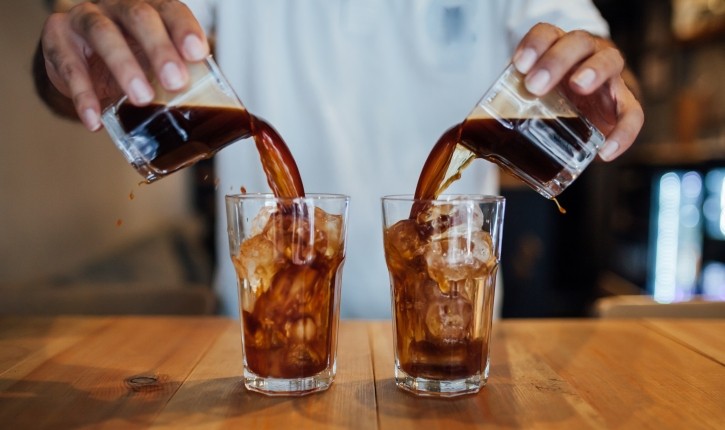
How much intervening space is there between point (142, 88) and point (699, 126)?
507 centimetres

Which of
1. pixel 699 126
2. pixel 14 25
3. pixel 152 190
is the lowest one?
pixel 152 190

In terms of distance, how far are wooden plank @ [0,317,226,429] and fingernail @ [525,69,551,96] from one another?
0.65 meters

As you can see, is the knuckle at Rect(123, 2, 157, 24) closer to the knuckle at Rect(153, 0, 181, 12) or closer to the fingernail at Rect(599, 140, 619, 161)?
the knuckle at Rect(153, 0, 181, 12)

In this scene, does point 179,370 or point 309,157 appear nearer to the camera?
point 179,370

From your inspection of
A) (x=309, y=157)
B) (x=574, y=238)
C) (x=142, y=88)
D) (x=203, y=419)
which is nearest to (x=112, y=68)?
(x=142, y=88)

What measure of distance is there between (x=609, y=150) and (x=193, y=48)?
636 mm

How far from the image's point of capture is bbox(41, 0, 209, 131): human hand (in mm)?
896

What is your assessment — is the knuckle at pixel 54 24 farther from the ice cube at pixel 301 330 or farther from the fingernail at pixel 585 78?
the fingernail at pixel 585 78

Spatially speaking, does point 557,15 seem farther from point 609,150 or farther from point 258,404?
point 258,404

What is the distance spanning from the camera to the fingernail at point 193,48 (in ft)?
2.96

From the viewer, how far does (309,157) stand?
183 cm

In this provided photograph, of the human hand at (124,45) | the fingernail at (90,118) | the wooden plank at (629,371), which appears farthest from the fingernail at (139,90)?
the wooden plank at (629,371)

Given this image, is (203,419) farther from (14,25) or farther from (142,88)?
(14,25)

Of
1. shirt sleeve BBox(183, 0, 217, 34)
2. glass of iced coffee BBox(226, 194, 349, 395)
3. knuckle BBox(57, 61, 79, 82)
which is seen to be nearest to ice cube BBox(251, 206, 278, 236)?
glass of iced coffee BBox(226, 194, 349, 395)
